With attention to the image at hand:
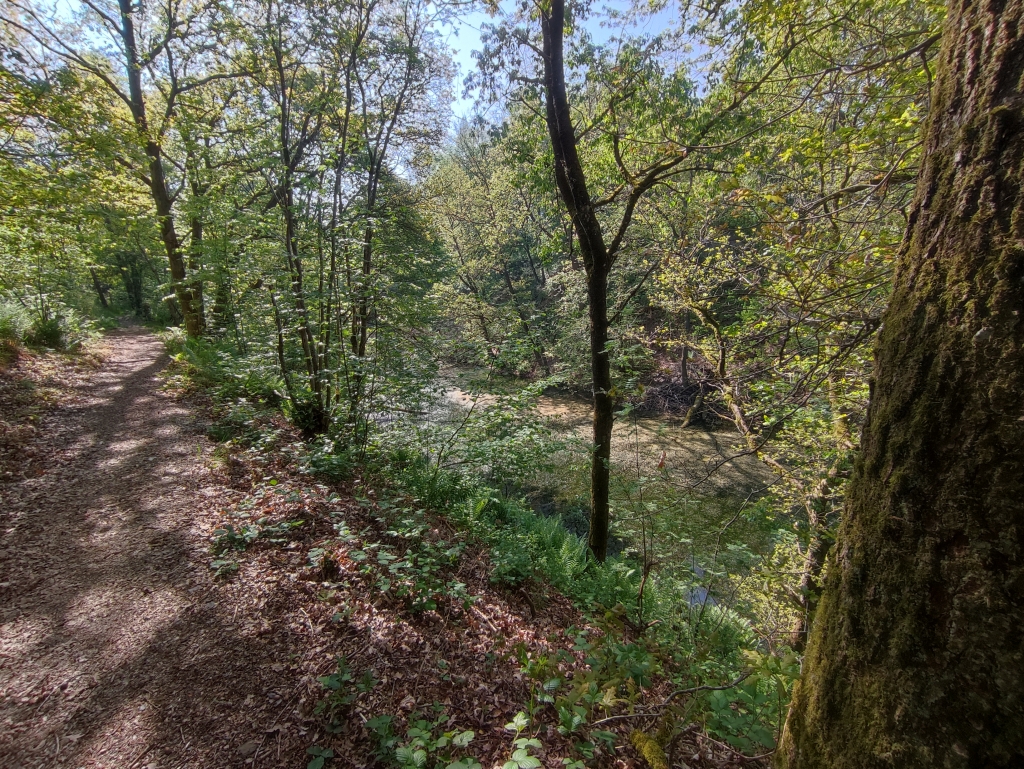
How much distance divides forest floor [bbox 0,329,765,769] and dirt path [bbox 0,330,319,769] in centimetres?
1

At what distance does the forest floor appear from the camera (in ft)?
7.76

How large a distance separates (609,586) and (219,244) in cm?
822

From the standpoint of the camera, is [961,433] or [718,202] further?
[718,202]

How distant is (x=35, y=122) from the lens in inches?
289

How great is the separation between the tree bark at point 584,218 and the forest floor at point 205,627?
2.13m

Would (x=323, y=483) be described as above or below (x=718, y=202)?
below

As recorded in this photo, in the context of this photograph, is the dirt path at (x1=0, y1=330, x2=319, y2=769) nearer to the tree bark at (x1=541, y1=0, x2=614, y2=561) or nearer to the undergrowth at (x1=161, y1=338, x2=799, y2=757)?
the undergrowth at (x1=161, y1=338, x2=799, y2=757)

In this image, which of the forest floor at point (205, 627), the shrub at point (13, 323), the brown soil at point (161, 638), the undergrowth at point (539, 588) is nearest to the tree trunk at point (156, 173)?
the shrub at point (13, 323)

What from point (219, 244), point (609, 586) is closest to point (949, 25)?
point (609, 586)

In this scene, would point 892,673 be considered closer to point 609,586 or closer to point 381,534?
point 381,534

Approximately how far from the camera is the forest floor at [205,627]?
237 centimetres

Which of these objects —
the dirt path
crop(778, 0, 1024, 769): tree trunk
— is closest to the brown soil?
the dirt path

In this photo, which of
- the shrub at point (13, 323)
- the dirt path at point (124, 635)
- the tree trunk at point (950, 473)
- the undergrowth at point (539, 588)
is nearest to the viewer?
the tree trunk at point (950, 473)

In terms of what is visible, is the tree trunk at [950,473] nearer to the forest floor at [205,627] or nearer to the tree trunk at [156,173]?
the forest floor at [205,627]
